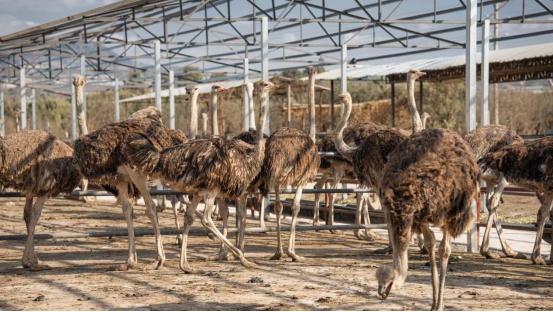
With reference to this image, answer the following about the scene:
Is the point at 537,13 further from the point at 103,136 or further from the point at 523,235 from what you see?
the point at 103,136

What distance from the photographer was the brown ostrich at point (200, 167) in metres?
7.08

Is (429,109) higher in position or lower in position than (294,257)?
higher

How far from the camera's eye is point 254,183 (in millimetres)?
8008

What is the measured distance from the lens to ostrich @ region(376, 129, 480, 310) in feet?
16.6

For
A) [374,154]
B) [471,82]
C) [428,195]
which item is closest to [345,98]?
[374,154]

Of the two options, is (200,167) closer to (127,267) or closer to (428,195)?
(127,267)

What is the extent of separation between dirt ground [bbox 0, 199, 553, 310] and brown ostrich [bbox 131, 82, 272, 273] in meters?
0.66

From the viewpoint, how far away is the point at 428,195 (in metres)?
5.12

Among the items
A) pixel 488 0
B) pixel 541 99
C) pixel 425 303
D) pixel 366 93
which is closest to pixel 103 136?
pixel 425 303

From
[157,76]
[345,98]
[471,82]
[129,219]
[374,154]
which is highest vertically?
[157,76]

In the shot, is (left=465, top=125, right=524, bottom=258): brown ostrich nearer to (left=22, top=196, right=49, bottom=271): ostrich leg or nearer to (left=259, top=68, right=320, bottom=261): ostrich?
(left=259, top=68, right=320, bottom=261): ostrich

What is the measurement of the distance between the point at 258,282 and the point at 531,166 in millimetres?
3049

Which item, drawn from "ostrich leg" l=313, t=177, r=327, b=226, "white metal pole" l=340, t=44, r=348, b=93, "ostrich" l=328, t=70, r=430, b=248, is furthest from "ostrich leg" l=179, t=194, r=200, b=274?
"white metal pole" l=340, t=44, r=348, b=93

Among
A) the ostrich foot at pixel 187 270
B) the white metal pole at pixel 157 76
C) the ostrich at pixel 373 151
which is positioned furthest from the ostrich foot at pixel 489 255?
the white metal pole at pixel 157 76
